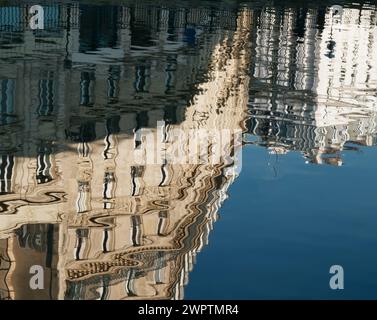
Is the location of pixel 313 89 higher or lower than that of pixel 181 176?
higher

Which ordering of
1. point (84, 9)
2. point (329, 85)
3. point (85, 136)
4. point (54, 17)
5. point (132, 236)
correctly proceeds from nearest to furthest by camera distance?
point (132, 236) → point (85, 136) → point (329, 85) → point (54, 17) → point (84, 9)

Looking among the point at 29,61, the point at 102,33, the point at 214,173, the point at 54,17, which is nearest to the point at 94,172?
the point at 214,173

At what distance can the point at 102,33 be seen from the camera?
4731 centimetres

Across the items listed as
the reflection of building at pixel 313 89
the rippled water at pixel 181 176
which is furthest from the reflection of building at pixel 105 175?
the reflection of building at pixel 313 89

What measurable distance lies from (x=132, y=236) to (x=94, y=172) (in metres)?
4.64

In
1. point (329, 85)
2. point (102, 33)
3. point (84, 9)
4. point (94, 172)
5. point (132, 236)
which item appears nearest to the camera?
point (132, 236)

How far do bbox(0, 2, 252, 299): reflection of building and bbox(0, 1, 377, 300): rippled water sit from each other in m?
0.04

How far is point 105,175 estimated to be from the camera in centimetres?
1927

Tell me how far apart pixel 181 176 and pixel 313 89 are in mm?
13258

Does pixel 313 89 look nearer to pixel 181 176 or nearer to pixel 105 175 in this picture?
pixel 181 176

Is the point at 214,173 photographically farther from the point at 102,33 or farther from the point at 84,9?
the point at 84,9

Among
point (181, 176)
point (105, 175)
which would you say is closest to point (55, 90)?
point (181, 176)

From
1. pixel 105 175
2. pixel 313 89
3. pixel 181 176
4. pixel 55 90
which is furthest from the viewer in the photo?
pixel 313 89

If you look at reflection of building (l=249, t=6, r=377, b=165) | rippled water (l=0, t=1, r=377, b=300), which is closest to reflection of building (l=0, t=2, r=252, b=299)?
rippled water (l=0, t=1, r=377, b=300)
